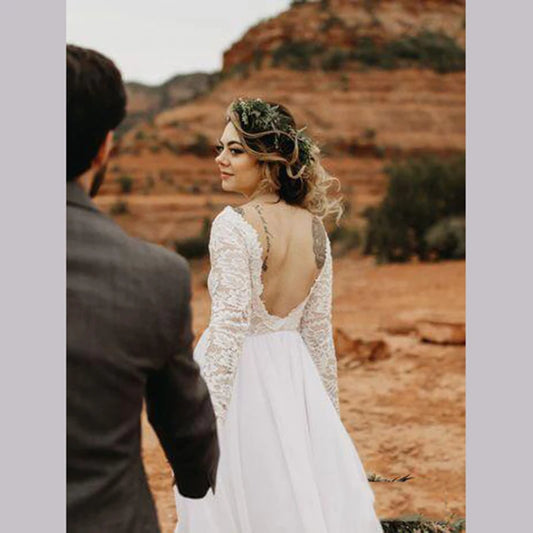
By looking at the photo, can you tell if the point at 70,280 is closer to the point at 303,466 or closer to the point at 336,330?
the point at 303,466

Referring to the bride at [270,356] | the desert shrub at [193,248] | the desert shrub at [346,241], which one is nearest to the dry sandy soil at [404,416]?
the bride at [270,356]

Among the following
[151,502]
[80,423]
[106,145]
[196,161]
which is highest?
[196,161]

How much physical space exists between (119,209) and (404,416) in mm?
19225

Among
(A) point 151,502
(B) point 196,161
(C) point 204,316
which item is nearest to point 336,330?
(C) point 204,316

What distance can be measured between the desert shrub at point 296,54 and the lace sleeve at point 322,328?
117 feet

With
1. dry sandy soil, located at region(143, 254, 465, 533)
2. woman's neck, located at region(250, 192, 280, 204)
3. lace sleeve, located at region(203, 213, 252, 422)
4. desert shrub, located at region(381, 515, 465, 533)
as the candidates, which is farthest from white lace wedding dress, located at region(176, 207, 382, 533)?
dry sandy soil, located at region(143, 254, 465, 533)

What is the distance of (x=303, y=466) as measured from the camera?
2.61m

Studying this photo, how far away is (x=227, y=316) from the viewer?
251 cm

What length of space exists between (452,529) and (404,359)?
504 cm

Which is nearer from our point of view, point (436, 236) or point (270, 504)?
point (270, 504)

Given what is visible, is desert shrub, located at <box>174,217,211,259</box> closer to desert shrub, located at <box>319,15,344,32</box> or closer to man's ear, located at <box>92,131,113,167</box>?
man's ear, located at <box>92,131,113,167</box>

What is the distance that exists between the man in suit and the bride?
120 centimetres

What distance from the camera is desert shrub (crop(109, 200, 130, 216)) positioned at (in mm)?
25000

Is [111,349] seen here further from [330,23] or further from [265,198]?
Result: [330,23]
